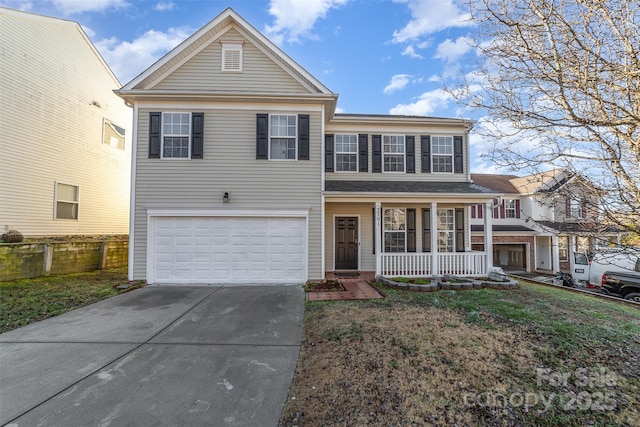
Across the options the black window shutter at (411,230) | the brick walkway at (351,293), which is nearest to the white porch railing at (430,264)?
the brick walkway at (351,293)

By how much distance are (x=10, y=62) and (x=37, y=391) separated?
12.5 m

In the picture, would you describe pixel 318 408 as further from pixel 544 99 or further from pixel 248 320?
pixel 544 99

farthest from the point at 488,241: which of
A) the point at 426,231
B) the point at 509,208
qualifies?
the point at 509,208

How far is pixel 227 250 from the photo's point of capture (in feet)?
27.6

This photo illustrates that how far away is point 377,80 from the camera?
9898mm

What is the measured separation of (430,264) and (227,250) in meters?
6.48

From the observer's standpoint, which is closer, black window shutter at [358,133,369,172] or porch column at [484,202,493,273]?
porch column at [484,202,493,273]

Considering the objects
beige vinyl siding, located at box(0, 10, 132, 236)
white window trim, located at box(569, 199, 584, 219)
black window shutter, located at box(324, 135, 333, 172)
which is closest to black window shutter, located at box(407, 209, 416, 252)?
black window shutter, located at box(324, 135, 333, 172)

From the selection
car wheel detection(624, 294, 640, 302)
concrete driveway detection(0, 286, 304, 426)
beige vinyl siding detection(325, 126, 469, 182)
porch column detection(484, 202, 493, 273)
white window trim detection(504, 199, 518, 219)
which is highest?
beige vinyl siding detection(325, 126, 469, 182)

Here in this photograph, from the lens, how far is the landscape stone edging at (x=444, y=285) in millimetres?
7674

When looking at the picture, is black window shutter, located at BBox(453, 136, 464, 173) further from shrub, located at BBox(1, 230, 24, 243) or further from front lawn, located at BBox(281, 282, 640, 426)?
shrub, located at BBox(1, 230, 24, 243)

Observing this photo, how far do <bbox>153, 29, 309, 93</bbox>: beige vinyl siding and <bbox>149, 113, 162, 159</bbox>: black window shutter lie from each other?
97 centimetres

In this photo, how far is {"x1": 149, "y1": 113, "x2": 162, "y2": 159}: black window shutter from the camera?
27.6ft

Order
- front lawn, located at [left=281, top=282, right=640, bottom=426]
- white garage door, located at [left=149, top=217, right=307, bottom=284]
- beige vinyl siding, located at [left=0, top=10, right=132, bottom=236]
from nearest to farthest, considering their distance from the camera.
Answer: front lawn, located at [left=281, top=282, right=640, bottom=426] → white garage door, located at [left=149, top=217, right=307, bottom=284] → beige vinyl siding, located at [left=0, top=10, right=132, bottom=236]
